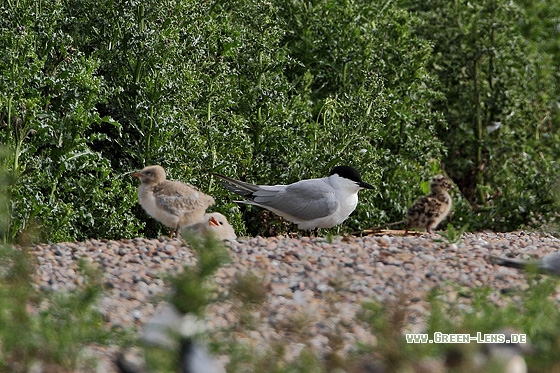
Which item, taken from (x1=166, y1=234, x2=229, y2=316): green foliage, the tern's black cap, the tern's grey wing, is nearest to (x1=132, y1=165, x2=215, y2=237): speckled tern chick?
the tern's grey wing

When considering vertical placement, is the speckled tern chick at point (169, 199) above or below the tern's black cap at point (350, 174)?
below

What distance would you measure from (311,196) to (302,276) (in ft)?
6.97

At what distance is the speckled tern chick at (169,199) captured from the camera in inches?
273

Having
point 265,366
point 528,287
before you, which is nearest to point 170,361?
point 265,366

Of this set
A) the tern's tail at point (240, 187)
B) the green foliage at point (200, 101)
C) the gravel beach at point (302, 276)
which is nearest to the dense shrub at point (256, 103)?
the green foliage at point (200, 101)

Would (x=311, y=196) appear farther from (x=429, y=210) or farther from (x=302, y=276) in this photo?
(x=302, y=276)

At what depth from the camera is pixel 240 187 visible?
7.68 metres

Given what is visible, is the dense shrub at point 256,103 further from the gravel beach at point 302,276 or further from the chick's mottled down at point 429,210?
the gravel beach at point 302,276

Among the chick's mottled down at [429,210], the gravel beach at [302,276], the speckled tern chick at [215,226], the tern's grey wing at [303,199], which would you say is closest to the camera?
the gravel beach at [302,276]

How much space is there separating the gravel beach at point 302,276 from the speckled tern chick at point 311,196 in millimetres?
943

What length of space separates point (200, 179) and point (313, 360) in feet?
14.0

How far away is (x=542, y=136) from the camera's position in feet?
34.9

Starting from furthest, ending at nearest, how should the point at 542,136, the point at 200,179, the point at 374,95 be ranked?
1. the point at 542,136
2. the point at 374,95
3. the point at 200,179

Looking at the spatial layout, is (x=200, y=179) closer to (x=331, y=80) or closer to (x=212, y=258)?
(x=331, y=80)
